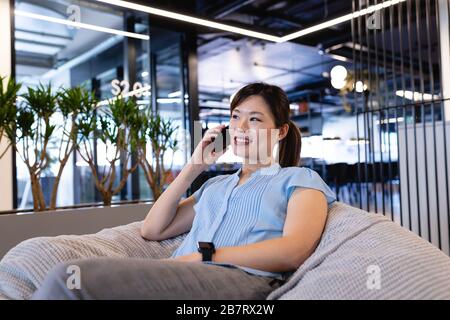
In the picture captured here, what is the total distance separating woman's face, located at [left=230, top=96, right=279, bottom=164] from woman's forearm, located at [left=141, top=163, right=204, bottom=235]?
190 mm

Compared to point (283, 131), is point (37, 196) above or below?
below

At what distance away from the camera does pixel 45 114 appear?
10.2 ft

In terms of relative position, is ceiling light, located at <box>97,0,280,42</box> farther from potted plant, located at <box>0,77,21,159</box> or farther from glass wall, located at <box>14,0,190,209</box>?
potted plant, located at <box>0,77,21,159</box>

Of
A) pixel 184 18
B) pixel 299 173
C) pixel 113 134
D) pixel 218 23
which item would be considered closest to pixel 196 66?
pixel 218 23

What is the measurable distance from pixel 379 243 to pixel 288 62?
850cm

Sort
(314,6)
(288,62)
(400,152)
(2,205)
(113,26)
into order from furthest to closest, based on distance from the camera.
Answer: (288,62) < (314,6) < (113,26) < (2,205) < (400,152)

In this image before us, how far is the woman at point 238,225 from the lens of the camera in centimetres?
94

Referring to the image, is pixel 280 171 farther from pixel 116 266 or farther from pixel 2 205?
pixel 2 205

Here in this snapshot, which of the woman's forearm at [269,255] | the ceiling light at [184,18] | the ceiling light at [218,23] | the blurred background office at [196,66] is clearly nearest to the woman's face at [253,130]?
the woman's forearm at [269,255]

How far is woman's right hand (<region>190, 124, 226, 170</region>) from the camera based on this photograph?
5.24ft

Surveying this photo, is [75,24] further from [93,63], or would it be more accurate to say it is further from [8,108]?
[8,108]

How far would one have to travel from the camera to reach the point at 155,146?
3.77 m

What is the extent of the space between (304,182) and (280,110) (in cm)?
34

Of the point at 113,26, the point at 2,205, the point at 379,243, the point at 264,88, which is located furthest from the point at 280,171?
the point at 113,26
